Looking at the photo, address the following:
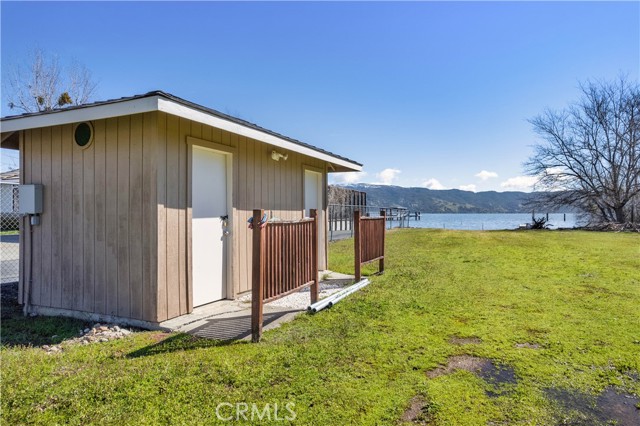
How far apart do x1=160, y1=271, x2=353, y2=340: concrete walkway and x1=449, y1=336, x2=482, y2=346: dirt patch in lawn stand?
1.91 m

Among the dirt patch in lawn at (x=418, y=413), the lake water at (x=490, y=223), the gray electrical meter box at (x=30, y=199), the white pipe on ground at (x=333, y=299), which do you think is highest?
the gray electrical meter box at (x=30, y=199)

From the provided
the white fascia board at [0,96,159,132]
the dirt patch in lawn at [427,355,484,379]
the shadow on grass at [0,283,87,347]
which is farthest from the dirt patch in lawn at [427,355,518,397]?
the shadow on grass at [0,283,87,347]

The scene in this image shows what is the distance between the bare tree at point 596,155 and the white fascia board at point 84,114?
972 inches

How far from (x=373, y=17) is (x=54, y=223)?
332 inches

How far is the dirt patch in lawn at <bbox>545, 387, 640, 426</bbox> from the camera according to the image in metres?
2.17

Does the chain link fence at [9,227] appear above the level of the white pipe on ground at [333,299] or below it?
above

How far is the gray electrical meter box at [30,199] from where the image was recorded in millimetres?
4570

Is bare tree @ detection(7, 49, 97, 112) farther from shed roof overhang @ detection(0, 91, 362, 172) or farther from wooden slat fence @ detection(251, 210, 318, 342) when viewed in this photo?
wooden slat fence @ detection(251, 210, 318, 342)

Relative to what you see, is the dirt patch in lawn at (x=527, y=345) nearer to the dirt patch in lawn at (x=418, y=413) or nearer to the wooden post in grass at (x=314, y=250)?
the dirt patch in lawn at (x=418, y=413)

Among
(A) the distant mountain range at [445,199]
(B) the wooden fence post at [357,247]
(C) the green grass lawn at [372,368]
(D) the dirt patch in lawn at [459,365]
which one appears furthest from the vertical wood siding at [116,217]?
(A) the distant mountain range at [445,199]

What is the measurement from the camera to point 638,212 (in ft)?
63.2

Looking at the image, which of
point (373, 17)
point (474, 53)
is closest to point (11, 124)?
point (373, 17)

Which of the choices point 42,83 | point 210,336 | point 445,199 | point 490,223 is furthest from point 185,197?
point 445,199

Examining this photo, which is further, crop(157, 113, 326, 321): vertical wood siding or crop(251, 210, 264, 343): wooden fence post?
crop(157, 113, 326, 321): vertical wood siding
